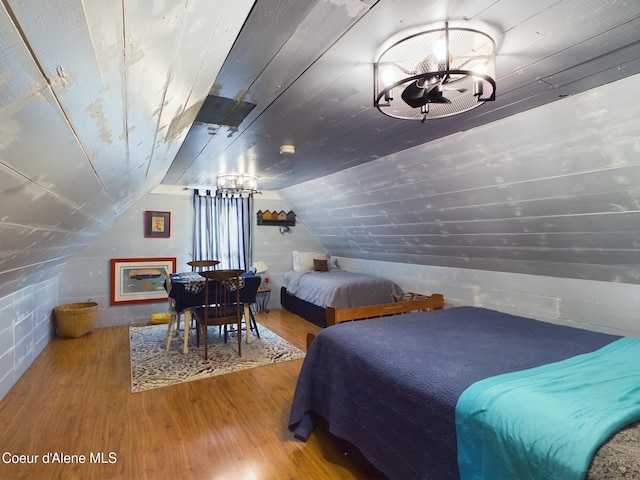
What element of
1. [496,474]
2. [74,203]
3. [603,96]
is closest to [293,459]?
[496,474]

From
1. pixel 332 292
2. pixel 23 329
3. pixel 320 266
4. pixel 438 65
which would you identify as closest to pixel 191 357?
pixel 23 329

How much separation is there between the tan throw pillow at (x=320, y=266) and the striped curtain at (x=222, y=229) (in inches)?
45.1

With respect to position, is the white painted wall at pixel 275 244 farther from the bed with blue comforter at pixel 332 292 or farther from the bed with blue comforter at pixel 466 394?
the bed with blue comforter at pixel 466 394

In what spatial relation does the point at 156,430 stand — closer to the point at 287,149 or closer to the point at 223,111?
the point at 223,111

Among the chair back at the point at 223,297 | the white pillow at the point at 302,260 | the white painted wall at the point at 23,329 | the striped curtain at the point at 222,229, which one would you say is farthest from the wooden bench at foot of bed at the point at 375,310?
the striped curtain at the point at 222,229

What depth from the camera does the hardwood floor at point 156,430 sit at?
194cm

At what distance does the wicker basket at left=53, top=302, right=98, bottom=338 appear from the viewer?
4.13 meters

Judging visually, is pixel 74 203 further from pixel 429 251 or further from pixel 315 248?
pixel 315 248

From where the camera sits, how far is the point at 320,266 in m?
5.89

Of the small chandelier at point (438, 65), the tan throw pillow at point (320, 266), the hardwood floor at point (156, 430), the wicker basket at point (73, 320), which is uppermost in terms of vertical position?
the small chandelier at point (438, 65)

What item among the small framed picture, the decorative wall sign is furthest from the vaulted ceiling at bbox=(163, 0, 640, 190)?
the decorative wall sign

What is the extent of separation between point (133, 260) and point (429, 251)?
4161 millimetres

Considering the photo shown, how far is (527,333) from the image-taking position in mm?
2324

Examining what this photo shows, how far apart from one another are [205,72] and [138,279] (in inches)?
176
